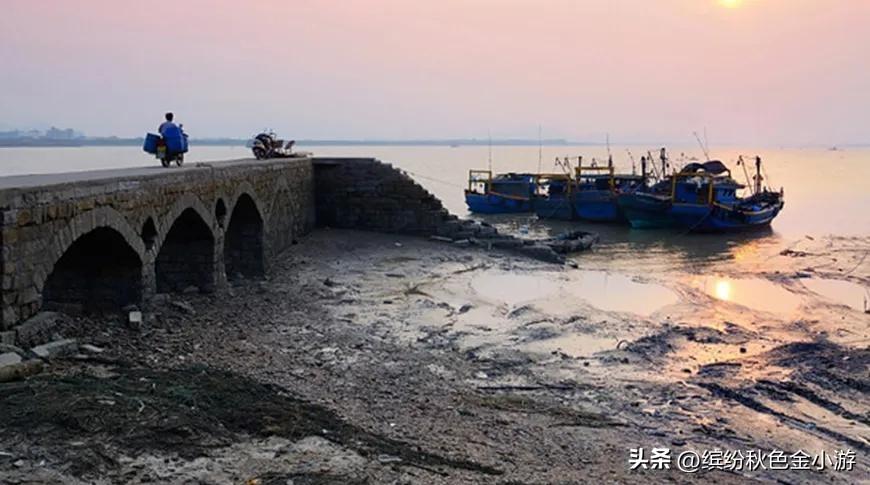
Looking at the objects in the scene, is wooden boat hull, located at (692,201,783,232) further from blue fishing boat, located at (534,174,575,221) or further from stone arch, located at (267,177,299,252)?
stone arch, located at (267,177,299,252)

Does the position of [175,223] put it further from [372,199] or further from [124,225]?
[372,199]

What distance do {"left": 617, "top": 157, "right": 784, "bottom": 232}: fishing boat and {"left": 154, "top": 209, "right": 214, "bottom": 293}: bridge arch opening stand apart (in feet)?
81.3

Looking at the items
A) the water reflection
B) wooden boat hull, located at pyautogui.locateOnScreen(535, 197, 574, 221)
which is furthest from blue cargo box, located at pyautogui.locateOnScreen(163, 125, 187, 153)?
wooden boat hull, located at pyautogui.locateOnScreen(535, 197, 574, 221)

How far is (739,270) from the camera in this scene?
24.0 metres

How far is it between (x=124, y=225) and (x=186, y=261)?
378 cm

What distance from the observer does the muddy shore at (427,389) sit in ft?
22.9

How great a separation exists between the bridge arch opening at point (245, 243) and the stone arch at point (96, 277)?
556cm

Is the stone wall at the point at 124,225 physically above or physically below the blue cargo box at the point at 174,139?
below

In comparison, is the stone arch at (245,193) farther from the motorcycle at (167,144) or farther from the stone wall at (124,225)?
the motorcycle at (167,144)

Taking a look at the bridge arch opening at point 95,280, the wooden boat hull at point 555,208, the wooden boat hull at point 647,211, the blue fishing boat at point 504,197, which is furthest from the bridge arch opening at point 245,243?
the blue fishing boat at point 504,197

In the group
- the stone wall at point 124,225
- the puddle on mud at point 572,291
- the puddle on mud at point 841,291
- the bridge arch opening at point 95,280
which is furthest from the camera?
the puddle on mud at point 841,291

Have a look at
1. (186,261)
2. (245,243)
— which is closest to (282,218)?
(245,243)

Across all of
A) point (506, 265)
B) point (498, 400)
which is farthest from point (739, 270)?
point (498, 400)

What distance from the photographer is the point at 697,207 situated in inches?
1351
